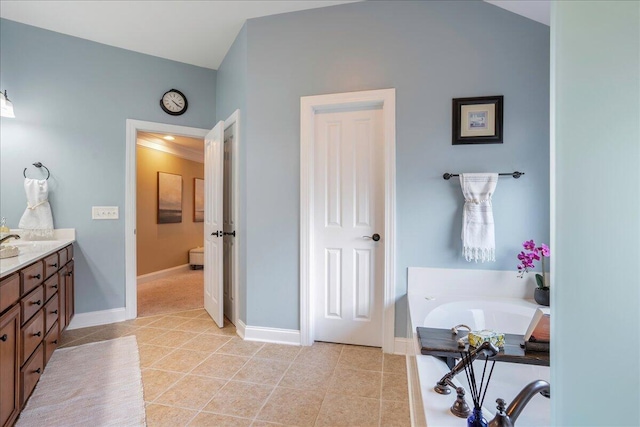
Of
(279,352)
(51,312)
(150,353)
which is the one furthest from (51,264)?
(279,352)

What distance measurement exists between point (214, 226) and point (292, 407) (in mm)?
1798

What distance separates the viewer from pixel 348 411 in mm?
1633

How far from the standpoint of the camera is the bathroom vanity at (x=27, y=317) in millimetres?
1365

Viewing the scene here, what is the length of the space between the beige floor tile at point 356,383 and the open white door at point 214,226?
1316mm

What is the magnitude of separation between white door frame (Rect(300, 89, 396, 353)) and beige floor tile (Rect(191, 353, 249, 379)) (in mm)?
532

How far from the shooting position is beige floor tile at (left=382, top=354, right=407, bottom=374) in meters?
2.04

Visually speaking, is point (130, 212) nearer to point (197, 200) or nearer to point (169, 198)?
point (169, 198)

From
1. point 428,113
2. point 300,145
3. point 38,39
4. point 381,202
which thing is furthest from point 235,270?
point 38,39

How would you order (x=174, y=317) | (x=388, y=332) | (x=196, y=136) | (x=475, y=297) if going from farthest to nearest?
(x=196, y=136) < (x=174, y=317) < (x=388, y=332) < (x=475, y=297)

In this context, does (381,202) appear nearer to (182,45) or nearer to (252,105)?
(252,105)

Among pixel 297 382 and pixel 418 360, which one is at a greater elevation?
pixel 418 360

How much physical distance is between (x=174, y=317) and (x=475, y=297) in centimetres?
278

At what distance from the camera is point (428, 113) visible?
7.21 ft

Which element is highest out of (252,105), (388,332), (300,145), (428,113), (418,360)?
(252,105)
